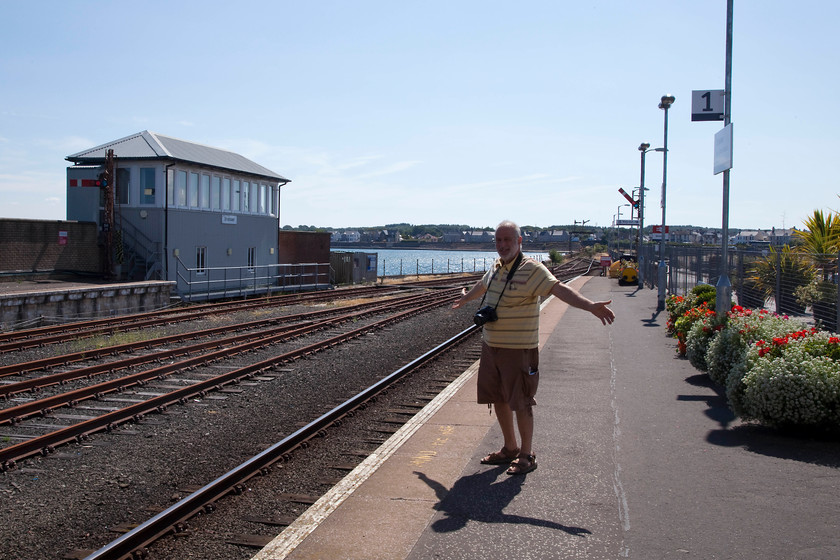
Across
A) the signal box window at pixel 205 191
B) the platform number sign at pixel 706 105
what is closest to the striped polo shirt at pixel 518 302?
the platform number sign at pixel 706 105

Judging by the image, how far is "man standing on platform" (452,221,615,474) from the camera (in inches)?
216

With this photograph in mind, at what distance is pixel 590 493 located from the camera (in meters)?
5.32

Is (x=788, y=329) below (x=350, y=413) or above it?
above

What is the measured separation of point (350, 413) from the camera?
8.77 meters

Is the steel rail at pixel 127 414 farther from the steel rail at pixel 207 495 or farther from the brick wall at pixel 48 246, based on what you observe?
the brick wall at pixel 48 246

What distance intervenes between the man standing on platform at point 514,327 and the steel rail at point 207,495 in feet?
7.09

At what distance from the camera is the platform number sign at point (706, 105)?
11.0m

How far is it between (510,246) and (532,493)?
1.80 metres

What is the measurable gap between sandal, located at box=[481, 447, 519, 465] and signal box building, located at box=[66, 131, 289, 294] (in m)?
21.2

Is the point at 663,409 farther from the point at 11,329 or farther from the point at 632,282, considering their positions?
the point at 632,282

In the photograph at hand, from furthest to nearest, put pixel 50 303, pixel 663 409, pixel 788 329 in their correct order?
pixel 50 303 < pixel 663 409 < pixel 788 329

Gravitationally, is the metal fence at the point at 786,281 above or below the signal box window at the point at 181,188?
below

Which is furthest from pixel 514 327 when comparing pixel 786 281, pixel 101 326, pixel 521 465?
pixel 101 326

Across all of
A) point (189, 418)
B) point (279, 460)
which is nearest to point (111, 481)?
point (279, 460)
